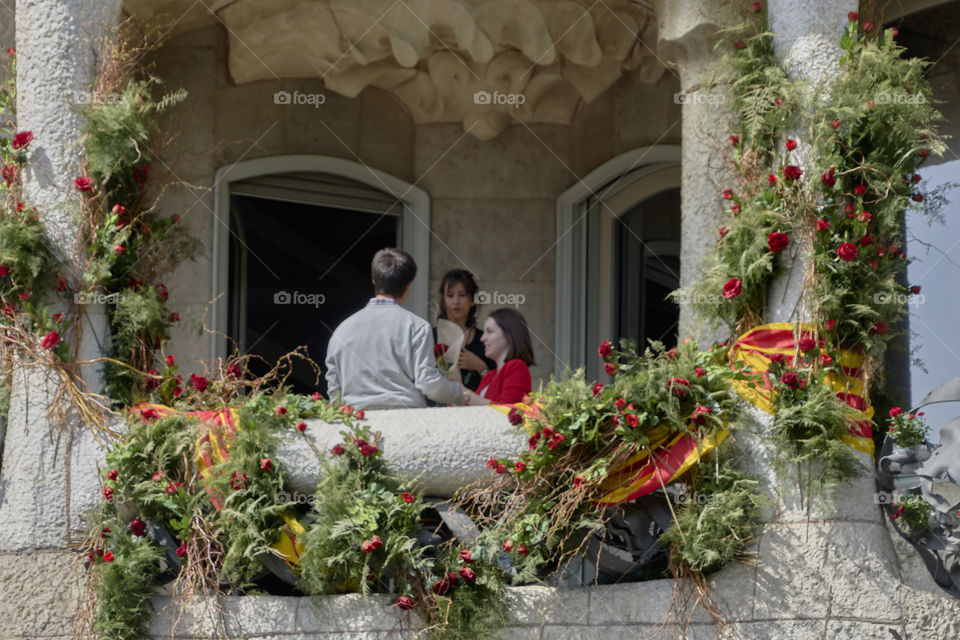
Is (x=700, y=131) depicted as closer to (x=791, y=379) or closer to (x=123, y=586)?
(x=791, y=379)

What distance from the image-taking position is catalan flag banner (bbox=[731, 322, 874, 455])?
16.6ft

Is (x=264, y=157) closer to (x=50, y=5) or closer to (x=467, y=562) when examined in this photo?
(x=50, y=5)

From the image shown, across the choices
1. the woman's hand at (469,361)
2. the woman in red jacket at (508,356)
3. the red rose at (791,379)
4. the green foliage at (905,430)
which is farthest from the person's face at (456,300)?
the green foliage at (905,430)

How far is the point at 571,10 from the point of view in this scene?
6816 mm

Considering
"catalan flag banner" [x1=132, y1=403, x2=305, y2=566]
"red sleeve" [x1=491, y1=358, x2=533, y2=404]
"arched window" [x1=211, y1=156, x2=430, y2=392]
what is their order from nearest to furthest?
"catalan flag banner" [x1=132, y1=403, x2=305, y2=566] → "red sleeve" [x1=491, y1=358, x2=533, y2=404] → "arched window" [x1=211, y1=156, x2=430, y2=392]

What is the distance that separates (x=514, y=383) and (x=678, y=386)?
3.29 ft

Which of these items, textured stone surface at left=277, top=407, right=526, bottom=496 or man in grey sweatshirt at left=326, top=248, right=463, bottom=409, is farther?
man in grey sweatshirt at left=326, top=248, right=463, bottom=409

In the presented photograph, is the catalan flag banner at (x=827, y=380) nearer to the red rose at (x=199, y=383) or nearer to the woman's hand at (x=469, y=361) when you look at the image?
the woman's hand at (x=469, y=361)

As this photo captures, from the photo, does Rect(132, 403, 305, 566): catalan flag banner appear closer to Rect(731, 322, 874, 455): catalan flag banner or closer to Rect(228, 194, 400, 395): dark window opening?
Rect(731, 322, 874, 455): catalan flag banner

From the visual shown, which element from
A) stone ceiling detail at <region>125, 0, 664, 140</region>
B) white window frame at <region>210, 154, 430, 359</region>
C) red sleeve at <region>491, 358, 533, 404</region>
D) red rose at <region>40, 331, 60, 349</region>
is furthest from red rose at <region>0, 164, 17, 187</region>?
red sleeve at <region>491, 358, 533, 404</region>

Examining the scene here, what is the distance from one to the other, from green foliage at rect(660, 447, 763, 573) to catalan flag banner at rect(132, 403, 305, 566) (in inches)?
49.6

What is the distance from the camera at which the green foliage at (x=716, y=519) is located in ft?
16.1

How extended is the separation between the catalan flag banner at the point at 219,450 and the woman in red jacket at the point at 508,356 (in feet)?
3.45

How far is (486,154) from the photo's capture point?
765 centimetres
